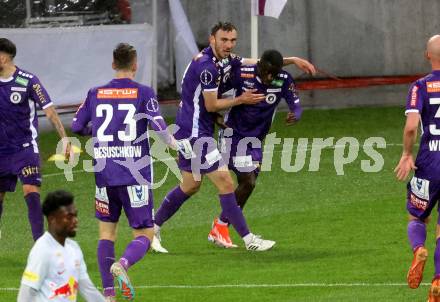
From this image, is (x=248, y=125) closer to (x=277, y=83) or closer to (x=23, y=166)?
(x=277, y=83)

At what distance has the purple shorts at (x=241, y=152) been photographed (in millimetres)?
14898

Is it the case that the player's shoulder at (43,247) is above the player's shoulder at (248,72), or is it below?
above

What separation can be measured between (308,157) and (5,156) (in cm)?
807

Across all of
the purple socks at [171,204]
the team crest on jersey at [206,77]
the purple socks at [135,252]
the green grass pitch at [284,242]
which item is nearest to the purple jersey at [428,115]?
the green grass pitch at [284,242]

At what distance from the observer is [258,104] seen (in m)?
14.8

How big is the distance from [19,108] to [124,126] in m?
2.33

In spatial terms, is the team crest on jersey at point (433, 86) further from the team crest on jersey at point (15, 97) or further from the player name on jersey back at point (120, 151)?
the team crest on jersey at point (15, 97)

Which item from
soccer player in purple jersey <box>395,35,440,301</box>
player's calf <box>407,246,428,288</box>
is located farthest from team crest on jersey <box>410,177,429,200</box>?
player's calf <box>407,246,428,288</box>

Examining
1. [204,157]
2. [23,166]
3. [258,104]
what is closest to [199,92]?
[204,157]

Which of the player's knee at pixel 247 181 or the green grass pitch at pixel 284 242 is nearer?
the green grass pitch at pixel 284 242

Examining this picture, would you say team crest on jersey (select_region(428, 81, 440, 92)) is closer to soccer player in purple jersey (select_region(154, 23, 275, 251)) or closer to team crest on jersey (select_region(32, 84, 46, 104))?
soccer player in purple jersey (select_region(154, 23, 275, 251))

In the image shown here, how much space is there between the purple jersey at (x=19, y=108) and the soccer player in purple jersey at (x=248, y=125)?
84.8 inches

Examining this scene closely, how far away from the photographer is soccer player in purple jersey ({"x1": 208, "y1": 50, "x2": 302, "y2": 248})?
1469 cm

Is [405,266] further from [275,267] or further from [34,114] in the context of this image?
[34,114]
